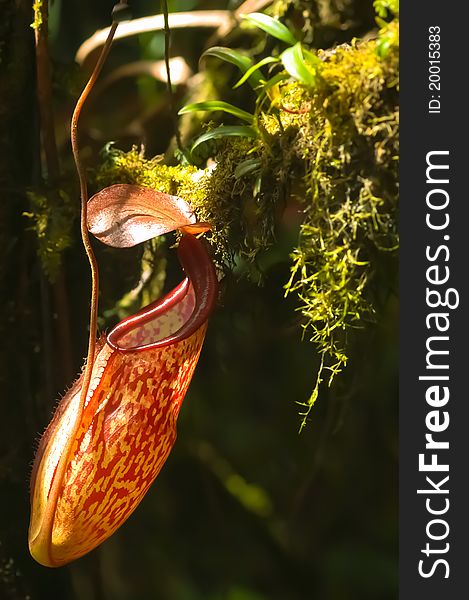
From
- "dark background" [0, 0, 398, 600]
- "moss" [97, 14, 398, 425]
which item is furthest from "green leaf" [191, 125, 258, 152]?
"dark background" [0, 0, 398, 600]

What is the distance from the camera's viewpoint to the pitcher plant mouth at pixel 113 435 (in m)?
0.75

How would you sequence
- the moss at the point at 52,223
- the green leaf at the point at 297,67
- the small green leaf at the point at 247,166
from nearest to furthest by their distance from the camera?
the green leaf at the point at 297,67 → the small green leaf at the point at 247,166 → the moss at the point at 52,223

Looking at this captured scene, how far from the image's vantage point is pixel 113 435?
76cm

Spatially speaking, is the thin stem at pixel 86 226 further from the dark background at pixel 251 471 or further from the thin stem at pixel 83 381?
the dark background at pixel 251 471

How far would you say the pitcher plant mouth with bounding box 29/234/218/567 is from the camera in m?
0.75

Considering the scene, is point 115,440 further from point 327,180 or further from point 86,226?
Result: point 327,180

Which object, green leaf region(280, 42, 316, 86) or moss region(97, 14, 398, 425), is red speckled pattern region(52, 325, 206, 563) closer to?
moss region(97, 14, 398, 425)

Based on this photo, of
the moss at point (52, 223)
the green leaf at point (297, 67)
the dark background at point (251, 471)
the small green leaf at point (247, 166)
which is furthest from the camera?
the dark background at point (251, 471)

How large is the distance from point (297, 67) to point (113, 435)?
411mm

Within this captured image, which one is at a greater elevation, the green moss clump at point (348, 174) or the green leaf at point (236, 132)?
the green leaf at point (236, 132)

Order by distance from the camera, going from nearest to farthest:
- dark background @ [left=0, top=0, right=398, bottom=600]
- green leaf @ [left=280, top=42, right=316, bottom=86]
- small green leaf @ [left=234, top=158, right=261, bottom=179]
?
green leaf @ [left=280, top=42, right=316, bottom=86], small green leaf @ [left=234, top=158, right=261, bottom=179], dark background @ [left=0, top=0, right=398, bottom=600]

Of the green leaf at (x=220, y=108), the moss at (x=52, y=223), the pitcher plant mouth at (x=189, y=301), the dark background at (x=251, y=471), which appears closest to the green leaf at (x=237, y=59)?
the green leaf at (x=220, y=108)

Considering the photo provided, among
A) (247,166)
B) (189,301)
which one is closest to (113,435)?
(189,301)

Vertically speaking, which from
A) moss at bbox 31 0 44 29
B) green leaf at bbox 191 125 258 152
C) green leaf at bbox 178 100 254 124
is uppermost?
moss at bbox 31 0 44 29
